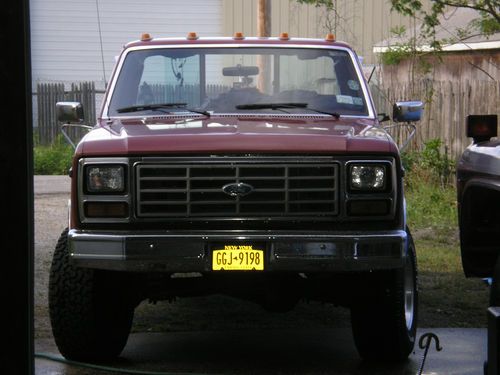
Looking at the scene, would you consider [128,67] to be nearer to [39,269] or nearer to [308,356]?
[308,356]

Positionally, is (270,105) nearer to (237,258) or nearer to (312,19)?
(237,258)

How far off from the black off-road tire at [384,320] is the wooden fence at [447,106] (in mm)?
11552

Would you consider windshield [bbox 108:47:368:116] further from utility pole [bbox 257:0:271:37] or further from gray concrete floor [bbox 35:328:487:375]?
utility pole [bbox 257:0:271:37]

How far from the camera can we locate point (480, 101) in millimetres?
18516

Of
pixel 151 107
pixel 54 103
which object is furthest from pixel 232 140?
pixel 54 103

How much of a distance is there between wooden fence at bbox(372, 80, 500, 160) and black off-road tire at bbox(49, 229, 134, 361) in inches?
478

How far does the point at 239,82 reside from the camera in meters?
8.35

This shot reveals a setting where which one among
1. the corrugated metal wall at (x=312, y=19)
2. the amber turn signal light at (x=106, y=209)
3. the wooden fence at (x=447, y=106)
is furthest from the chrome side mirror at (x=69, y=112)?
the corrugated metal wall at (x=312, y=19)

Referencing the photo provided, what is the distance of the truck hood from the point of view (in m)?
6.72

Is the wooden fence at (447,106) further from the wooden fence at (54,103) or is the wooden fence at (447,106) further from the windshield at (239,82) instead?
the windshield at (239,82)

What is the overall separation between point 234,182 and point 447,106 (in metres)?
13.3

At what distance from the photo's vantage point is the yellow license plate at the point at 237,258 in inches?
260

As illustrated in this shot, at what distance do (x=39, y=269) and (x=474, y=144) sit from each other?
5201 mm

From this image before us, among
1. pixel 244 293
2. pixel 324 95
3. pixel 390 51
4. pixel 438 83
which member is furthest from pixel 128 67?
pixel 438 83
